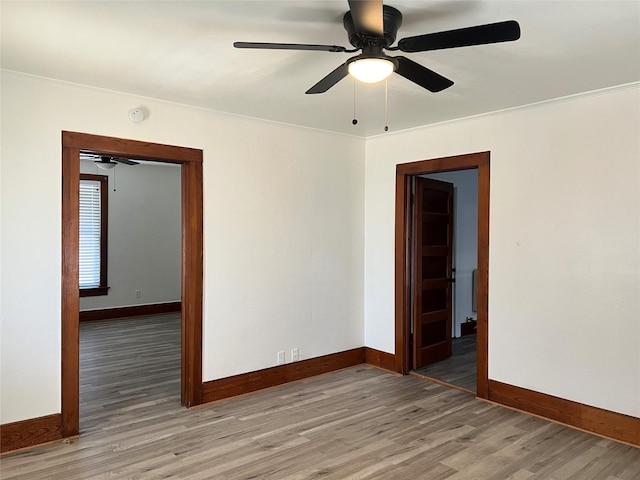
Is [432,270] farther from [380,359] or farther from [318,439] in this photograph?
[318,439]

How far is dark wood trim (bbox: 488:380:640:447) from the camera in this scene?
332cm

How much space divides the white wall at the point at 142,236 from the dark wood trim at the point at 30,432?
471 cm

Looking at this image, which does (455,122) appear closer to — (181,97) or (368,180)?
(368,180)

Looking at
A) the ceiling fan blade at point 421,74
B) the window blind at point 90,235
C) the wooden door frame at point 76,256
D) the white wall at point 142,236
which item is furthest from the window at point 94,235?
the ceiling fan blade at point 421,74

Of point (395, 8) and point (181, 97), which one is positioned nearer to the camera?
point (395, 8)

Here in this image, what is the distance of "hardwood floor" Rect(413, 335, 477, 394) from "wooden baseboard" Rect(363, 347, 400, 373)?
0.25 metres

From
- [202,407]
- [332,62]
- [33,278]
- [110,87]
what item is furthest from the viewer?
[202,407]

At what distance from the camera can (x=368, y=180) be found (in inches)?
207

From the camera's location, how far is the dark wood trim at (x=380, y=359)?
5.03m

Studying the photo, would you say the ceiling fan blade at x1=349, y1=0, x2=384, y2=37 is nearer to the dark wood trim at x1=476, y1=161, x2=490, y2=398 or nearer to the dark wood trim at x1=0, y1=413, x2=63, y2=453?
the dark wood trim at x1=476, y1=161, x2=490, y2=398

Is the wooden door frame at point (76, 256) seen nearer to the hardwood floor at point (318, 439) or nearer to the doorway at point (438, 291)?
the hardwood floor at point (318, 439)

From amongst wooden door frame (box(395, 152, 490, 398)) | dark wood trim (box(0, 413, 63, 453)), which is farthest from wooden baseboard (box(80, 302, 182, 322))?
dark wood trim (box(0, 413, 63, 453))

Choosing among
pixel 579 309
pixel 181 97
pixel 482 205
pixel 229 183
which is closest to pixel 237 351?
pixel 229 183

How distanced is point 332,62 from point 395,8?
2.40ft
